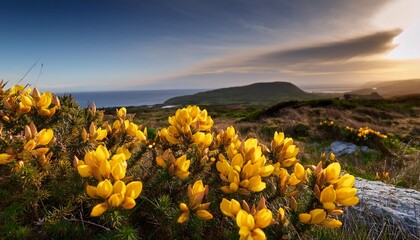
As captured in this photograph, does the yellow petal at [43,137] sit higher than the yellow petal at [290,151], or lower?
higher

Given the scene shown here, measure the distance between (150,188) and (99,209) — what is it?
29.8 inches

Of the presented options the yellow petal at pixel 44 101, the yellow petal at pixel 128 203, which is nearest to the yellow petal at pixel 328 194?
the yellow petal at pixel 128 203

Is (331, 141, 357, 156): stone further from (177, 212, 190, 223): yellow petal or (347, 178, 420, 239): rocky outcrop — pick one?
(177, 212, 190, 223): yellow petal

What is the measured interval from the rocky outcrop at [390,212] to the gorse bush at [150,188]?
1372 millimetres

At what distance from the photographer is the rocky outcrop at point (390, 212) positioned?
316 cm

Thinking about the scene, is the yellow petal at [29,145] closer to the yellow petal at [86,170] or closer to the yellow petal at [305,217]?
Answer: the yellow petal at [86,170]

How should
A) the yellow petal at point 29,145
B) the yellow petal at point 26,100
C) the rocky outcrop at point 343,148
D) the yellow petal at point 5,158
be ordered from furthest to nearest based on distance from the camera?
1. the rocky outcrop at point 343,148
2. the yellow petal at point 26,100
3. the yellow petal at point 29,145
4. the yellow petal at point 5,158

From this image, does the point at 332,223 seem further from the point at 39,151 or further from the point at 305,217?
the point at 39,151

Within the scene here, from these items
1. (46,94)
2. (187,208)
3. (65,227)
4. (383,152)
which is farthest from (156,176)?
(383,152)

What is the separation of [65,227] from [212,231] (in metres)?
1.01

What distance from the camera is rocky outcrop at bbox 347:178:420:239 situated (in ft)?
10.4

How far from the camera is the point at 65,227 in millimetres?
1885

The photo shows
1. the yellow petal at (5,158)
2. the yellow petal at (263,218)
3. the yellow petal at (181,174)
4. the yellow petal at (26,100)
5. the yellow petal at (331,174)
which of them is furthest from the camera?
the yellow petal at (26,100)

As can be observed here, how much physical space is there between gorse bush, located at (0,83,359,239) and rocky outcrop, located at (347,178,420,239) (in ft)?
4.50
